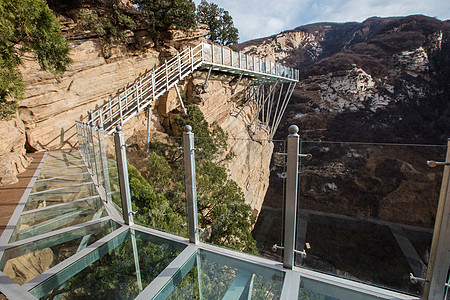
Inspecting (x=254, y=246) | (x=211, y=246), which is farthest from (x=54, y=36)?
(x=254, y=246)

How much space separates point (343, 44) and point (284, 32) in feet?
42.2

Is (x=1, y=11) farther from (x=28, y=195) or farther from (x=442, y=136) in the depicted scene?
(x=442, y=136)

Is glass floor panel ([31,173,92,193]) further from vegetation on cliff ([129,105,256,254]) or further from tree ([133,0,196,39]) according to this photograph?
tree ([133,0,196,39])

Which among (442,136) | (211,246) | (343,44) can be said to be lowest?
(442,136)

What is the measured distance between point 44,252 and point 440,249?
11.2 feet

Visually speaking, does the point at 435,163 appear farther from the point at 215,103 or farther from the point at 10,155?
the point at 215,103

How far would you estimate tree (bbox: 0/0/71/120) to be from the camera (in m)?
4.14

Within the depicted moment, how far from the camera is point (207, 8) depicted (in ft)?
61.7

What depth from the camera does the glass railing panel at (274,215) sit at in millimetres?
2037

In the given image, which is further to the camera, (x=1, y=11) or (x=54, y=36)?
(x=54, y=36)

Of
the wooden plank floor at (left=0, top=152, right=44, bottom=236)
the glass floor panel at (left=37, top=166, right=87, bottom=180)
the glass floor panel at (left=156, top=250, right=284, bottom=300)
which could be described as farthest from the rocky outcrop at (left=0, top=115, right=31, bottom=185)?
the glass floor panel at (left=156, top=250, right=284, bottom=300)

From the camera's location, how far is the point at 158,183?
2695 millimetres

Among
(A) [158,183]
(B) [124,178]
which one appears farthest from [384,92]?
(B) [124,178]

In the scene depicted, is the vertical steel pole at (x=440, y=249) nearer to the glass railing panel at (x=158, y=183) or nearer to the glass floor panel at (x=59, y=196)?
the glass railing panel at (x=158, y=183)
